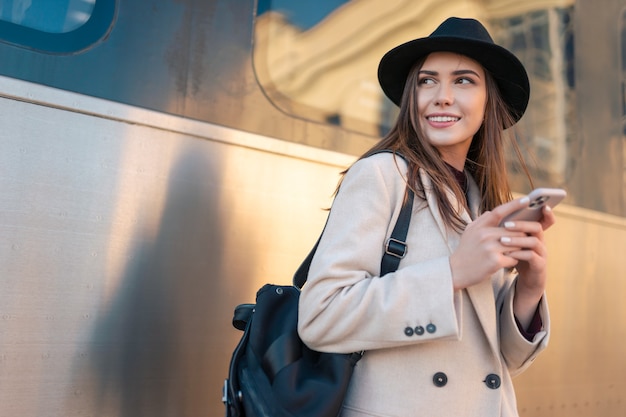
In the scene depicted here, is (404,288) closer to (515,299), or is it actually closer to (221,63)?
(515,299)

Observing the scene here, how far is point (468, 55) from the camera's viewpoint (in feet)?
4.78

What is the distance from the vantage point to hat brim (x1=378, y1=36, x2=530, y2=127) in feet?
4.71

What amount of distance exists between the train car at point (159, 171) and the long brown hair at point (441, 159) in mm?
293

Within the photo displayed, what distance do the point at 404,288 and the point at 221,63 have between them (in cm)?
93

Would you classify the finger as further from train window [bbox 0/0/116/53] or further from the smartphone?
train window [bbox 0/0/116/53]

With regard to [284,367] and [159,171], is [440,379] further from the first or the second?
[159,171]

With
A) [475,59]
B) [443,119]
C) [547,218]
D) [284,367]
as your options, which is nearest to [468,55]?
[475,59]

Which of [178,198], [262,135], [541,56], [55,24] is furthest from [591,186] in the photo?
[55,24]

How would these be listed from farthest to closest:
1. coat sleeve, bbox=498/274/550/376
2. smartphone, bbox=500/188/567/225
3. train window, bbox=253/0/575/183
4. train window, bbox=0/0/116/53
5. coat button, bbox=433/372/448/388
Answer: train window, bbox=253/0/575/183
train window, bbox=0/0/116/53
coat sleeve, bbox=498/274/550/376
coat button, bbox=433/372/448/388
smartphone, bbox=500/188/567/225

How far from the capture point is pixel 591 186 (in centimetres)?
308

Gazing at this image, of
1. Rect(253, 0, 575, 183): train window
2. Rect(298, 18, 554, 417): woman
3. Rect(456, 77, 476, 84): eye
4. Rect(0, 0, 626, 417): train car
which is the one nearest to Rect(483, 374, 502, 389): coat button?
Rect(298, 18, 554, 417): woman

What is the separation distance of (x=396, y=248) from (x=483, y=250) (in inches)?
6.5

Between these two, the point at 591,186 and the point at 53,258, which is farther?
the point at 591,186

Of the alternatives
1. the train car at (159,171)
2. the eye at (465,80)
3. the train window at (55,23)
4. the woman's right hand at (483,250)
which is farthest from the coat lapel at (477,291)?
the train window at (55,23)
